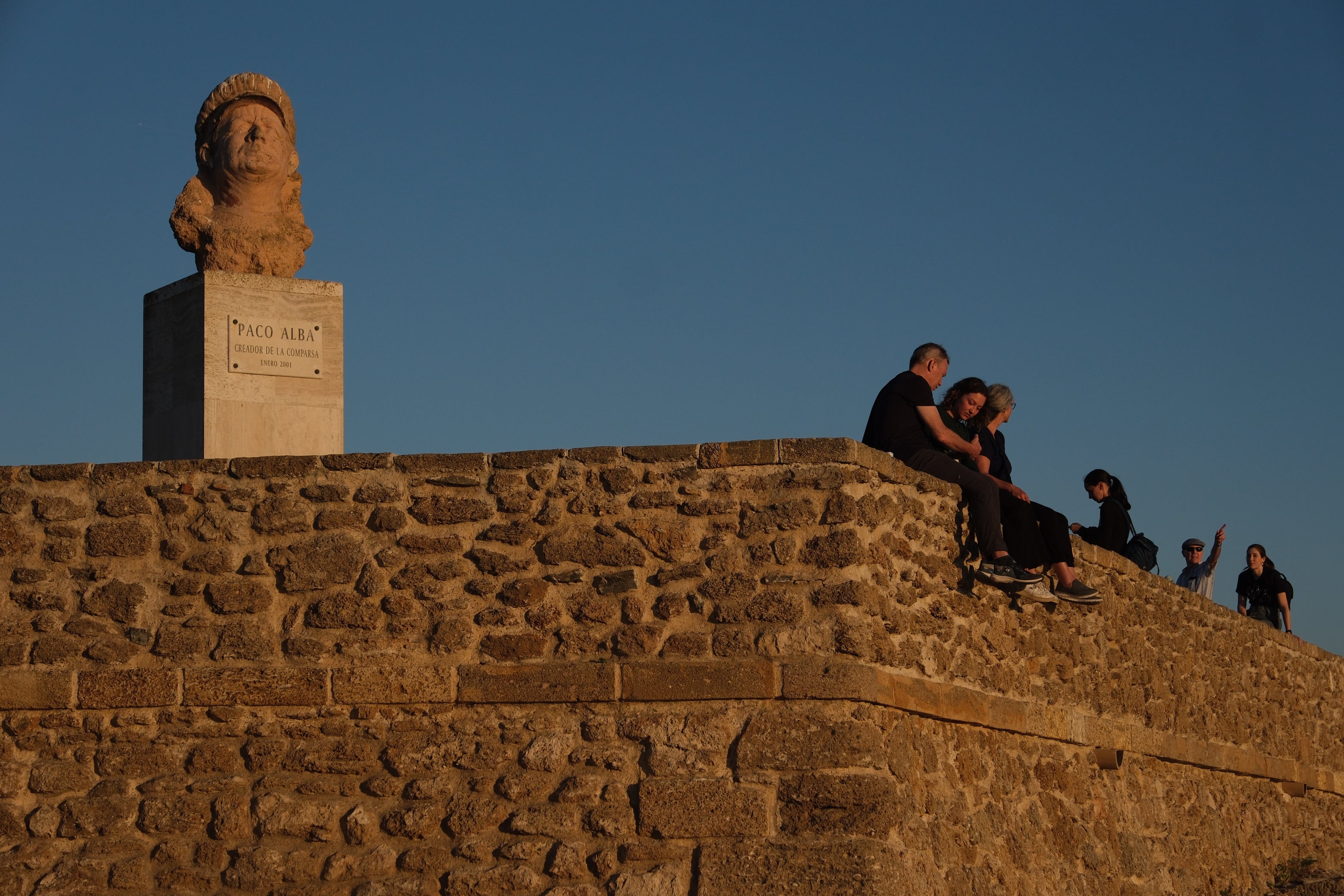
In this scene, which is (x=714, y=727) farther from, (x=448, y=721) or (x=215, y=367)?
(x=215, y=367)

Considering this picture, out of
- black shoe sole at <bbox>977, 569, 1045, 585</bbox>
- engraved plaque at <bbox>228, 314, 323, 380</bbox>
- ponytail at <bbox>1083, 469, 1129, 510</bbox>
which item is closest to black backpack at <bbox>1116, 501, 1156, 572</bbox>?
ponytail at <bbox>1083, 469, 1129, 510</bbox>

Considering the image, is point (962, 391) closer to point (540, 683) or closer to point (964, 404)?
point (964, 404)

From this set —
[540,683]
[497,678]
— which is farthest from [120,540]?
[540,683]

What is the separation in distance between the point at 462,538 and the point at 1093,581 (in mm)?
4144

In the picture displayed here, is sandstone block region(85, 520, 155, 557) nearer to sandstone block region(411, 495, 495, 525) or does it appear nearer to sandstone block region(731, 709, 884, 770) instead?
sandstone block region(411, 495, 495, 525)

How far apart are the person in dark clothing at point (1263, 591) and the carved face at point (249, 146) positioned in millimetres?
9052

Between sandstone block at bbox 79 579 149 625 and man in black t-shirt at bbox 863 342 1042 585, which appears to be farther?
man in black t-shirt at bbox 863 342 1042 585

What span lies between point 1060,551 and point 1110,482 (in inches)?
95.3

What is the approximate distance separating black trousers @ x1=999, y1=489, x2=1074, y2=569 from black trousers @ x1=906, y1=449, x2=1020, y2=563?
13 centimetres

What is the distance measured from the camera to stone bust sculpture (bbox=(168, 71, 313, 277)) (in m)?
9.54

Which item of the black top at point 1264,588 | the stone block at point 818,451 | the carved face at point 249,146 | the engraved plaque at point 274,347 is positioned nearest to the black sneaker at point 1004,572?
the stone block at point 818,451

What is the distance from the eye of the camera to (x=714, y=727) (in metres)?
7.27

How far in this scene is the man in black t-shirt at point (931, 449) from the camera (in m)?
8.27

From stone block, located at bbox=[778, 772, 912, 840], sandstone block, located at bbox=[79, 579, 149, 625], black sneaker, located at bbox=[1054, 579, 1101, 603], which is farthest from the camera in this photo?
black sneaker, located at bbox=[1054, 579, 1101, 603]
